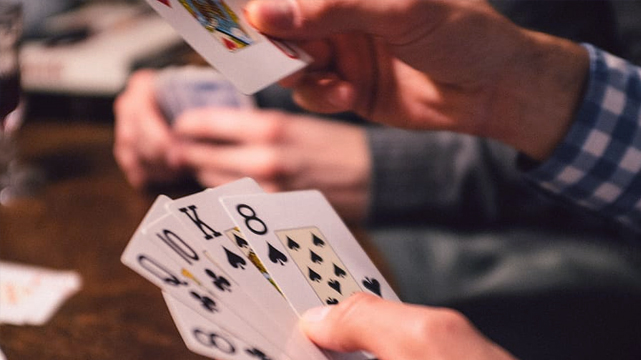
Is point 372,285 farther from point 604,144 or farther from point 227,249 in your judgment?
point 604,144

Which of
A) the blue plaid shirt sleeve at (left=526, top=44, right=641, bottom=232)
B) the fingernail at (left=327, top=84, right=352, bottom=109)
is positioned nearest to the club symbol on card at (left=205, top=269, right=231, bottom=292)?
the fingernail at (left=327, top=84, right=352, bottom=109)

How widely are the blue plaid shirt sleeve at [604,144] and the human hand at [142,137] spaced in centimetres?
68

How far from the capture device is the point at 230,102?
1440mm

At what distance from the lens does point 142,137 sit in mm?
1325

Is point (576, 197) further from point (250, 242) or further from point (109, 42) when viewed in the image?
point (109, 42)

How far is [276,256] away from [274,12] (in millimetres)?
342

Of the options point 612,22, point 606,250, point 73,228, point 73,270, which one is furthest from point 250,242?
point 612,22

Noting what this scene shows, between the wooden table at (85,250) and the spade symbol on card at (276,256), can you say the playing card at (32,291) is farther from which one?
the spade symbol on card at (276,256)

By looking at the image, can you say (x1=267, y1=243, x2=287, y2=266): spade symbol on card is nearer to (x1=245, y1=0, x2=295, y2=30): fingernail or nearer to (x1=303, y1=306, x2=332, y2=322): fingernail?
(x1=303, y1=306, x2=332, y2=322): fingernail

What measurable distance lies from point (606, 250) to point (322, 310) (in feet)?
3.08

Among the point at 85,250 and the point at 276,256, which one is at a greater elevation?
the point at 276,256

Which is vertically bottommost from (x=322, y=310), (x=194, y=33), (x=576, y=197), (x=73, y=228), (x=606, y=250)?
(x=606, y=250)

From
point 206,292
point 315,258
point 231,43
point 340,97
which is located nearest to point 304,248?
point 315,258

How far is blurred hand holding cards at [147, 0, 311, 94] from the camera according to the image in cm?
79
